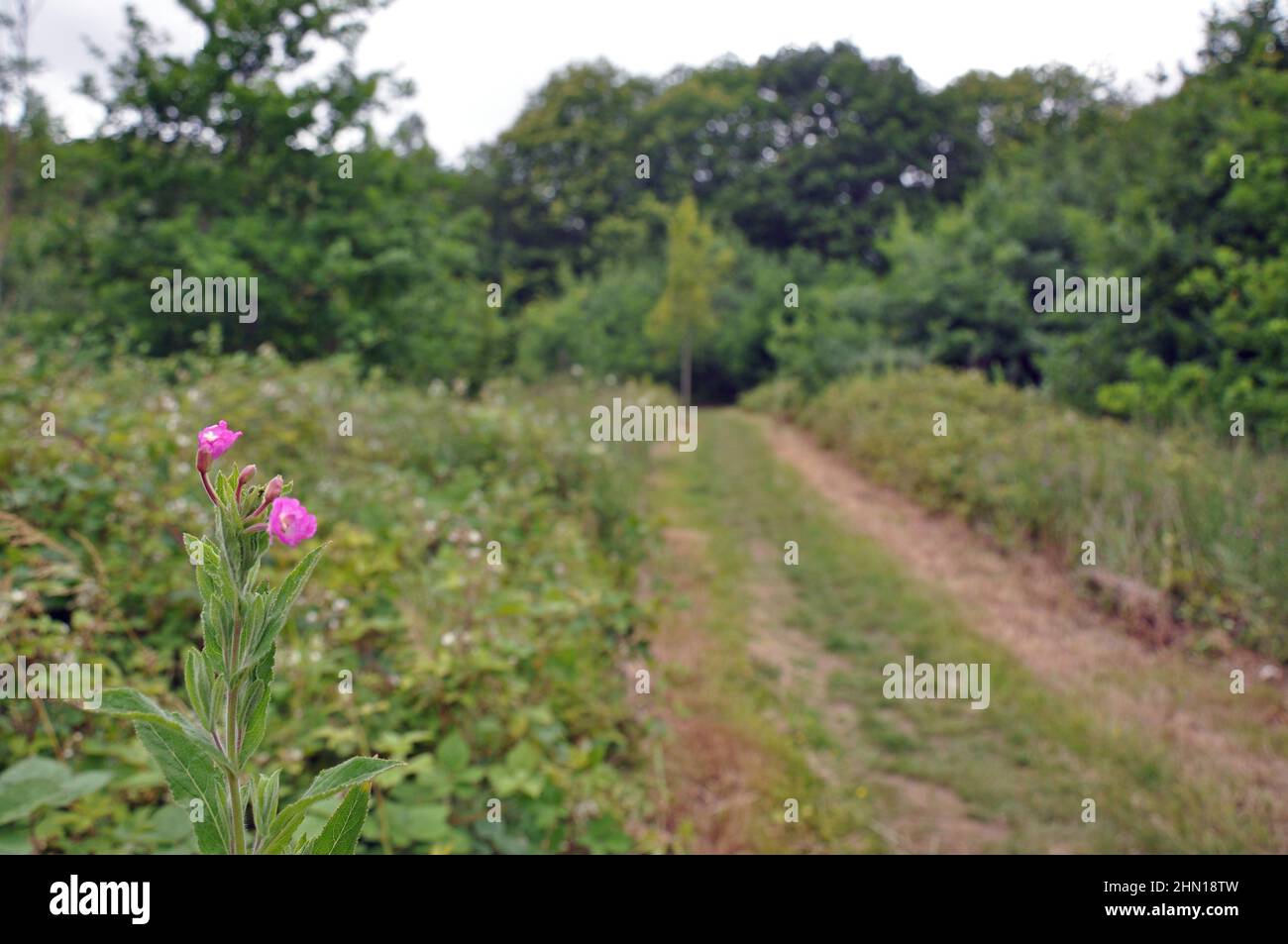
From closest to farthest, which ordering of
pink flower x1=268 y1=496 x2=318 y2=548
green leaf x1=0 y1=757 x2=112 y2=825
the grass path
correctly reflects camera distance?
pink flower x1=268 y1=496 x2=318 y2=548 < green leaf x1=0 y1=757 x2=112 y2=825 < the grass path

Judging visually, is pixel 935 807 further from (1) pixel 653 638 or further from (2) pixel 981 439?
(2) pixel 981 439

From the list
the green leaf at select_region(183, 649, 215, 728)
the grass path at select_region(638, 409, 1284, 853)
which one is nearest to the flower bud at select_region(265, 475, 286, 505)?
the green leaf at select_region(183, 649, 215, 728)

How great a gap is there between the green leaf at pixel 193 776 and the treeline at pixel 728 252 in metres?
5.74

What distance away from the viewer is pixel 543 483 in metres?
5.86

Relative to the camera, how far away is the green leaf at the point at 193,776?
57 centimetres

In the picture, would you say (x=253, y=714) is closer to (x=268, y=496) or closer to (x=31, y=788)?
(x=268, y=496)

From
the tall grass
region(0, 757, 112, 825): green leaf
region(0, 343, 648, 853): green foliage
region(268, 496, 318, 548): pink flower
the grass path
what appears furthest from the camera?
the tall grass

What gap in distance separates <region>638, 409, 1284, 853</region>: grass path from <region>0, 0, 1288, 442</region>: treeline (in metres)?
3.92

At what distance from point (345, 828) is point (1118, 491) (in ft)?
25.5

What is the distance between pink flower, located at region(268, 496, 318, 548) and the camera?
1.70 ft

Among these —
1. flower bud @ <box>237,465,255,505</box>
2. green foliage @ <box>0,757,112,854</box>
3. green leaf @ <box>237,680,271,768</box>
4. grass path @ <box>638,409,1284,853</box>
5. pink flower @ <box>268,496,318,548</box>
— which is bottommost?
grass path @ <box>638,409,1284,853</box>

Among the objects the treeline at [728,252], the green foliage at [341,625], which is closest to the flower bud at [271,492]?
the green foliage at [341,625]

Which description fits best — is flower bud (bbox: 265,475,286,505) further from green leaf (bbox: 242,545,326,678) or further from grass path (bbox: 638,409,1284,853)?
grass path (bbox: 638,409,1284,853)

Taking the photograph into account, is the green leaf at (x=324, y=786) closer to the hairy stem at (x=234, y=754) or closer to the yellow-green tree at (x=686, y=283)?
the hairy stem at (x=234, y=754)
